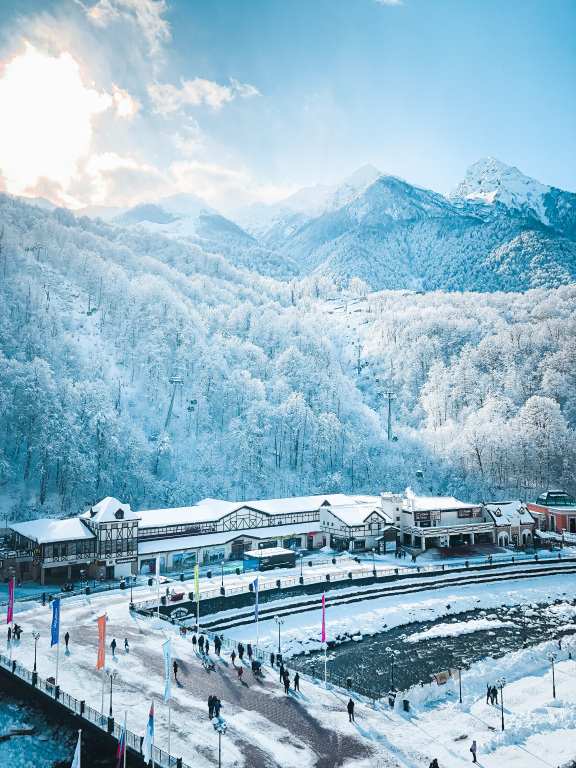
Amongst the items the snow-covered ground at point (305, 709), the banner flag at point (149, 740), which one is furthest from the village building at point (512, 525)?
the banner flag at point (149, 740)

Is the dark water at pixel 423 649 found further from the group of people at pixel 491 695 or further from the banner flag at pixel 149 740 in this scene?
the banner flag at pixel 149 740

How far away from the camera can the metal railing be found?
845 inches

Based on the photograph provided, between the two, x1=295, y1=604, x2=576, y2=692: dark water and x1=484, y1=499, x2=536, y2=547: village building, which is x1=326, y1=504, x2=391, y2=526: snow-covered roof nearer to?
x1=484, y1=499, x2=536, y2=547: village building

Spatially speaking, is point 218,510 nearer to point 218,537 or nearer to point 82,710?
point 218,537

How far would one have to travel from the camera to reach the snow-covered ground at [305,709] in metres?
23.1

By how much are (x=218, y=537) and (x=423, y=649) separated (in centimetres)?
2946

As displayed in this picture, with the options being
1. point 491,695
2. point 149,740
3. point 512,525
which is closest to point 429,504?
point 512,525

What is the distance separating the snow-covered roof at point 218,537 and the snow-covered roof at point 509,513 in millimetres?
24691

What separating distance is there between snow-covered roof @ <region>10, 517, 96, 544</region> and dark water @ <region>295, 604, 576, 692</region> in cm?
2710

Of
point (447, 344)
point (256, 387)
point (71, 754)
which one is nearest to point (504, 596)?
point (71, 754)

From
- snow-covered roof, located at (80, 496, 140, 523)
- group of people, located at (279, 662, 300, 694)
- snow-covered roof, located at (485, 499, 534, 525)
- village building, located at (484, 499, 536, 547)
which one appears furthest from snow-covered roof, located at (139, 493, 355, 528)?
group of people, located at (279, 662, 300, 694)

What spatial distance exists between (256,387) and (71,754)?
8747 centimetres

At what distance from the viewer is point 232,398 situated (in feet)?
363

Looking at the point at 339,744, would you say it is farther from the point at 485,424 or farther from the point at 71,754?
the point at 485,424
